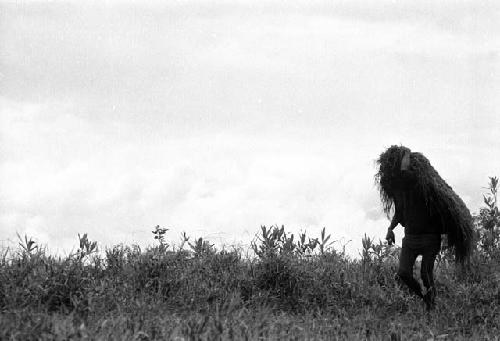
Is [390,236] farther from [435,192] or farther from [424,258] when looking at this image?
[435,192]

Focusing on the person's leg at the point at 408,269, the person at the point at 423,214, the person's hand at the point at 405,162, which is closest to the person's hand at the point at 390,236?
the person at the point at 423,214

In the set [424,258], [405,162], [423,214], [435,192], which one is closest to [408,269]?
[424,258]

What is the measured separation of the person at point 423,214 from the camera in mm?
8320

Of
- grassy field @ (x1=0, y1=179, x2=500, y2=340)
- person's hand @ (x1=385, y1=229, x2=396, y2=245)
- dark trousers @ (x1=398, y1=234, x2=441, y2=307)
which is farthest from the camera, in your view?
person's hand @ (x1=385, y1=229, x2=396, y2=245)

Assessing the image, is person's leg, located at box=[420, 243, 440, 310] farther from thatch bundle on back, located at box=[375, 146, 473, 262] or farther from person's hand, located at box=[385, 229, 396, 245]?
person's hand, located at box=[385, 229, 396, 245]

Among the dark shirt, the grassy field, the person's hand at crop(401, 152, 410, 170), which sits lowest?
the grassy field

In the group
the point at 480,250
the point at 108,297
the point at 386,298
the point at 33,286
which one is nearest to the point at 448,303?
the point at 386,298

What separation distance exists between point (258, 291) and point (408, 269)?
1.88m

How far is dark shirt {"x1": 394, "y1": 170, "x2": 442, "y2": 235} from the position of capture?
8.34 m

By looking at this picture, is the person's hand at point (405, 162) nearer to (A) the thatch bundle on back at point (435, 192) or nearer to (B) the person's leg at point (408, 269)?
(A) the thatch bundle on back at point (435, 192)

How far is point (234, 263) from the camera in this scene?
8.91 meters

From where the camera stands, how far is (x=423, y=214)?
8359 millimetres

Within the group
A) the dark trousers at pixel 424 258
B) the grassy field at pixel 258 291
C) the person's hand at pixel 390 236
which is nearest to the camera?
the grassy field at pixel 258 291

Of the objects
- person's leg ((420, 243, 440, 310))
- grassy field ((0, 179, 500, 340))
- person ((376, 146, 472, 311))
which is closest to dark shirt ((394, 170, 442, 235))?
person ((376, 146, 472, 311))
